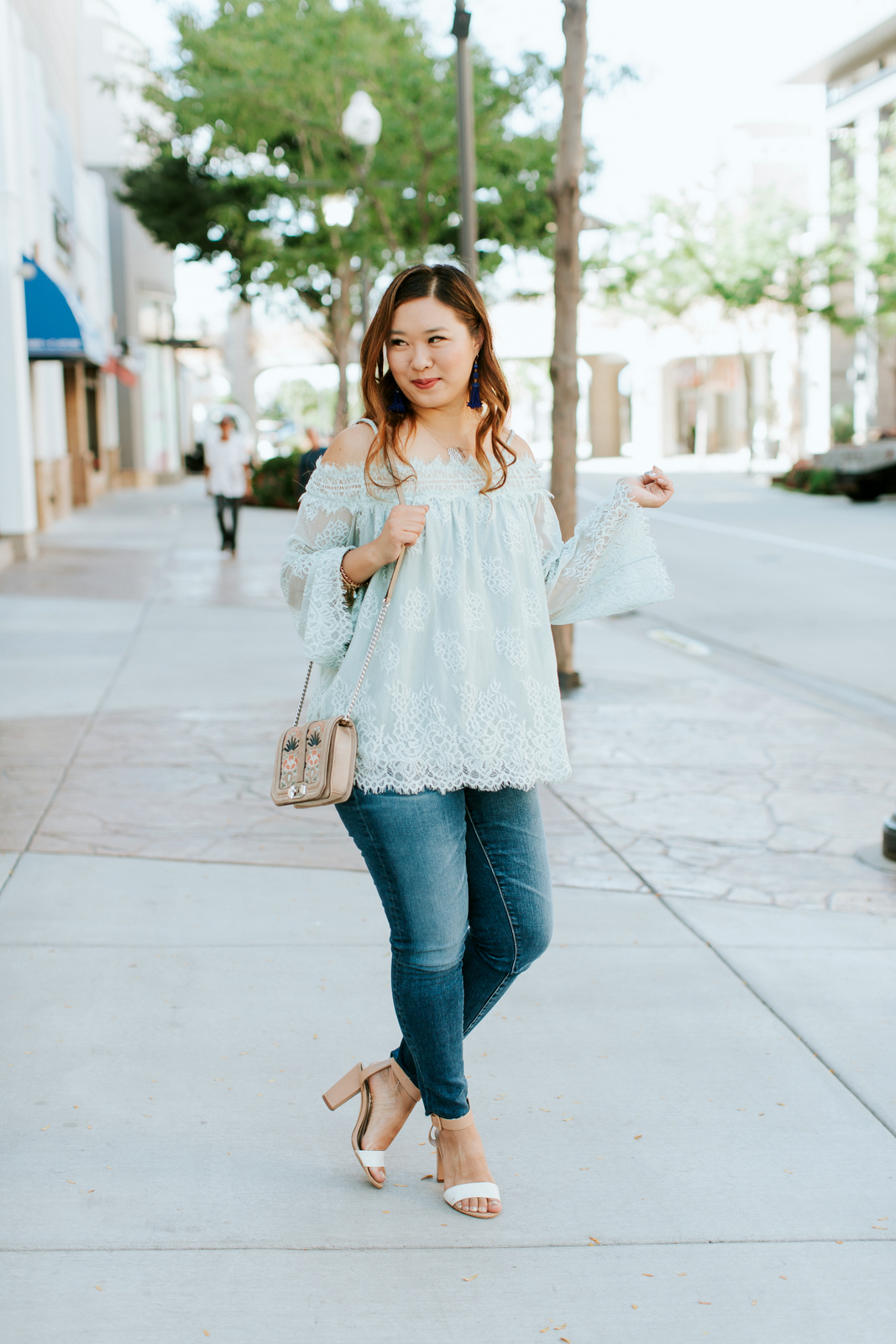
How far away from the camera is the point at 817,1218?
9.37ft

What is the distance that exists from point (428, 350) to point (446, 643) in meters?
0.57

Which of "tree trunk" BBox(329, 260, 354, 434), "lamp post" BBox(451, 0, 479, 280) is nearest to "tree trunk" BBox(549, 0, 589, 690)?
"lamp post" BBox(451, 0, 479, 280)

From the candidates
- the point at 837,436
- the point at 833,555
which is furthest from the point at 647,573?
the point at 837,436

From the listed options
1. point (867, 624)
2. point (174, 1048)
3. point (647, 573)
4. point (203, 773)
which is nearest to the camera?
point (647, 573)

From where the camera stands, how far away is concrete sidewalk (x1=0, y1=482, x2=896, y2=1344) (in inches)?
102

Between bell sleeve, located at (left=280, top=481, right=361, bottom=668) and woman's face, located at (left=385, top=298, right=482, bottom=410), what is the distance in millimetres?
Answer: 269

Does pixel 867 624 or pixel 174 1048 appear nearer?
pixel 174 1048

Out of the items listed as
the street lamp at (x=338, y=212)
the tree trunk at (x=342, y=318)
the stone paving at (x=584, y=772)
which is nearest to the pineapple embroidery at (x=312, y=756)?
the stone paving at (x=584, y=772)

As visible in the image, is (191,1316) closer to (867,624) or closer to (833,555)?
(867,624)

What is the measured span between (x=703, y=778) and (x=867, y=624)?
6.34m

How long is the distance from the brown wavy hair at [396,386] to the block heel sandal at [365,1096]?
4.04 feet

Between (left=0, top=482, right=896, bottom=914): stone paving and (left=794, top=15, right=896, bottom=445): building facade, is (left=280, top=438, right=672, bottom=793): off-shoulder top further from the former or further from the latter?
(left=794, top=15, right=896, bottom=445): building facade

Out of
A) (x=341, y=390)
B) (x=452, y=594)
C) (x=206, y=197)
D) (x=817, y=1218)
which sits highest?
(x=206, y=197)

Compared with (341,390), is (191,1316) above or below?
below
